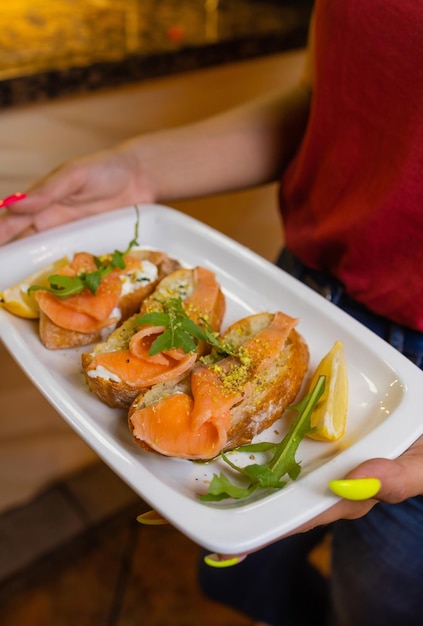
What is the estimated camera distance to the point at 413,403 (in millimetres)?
900

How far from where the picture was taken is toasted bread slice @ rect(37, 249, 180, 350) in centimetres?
103

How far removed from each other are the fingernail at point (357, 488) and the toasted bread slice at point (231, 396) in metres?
0.19

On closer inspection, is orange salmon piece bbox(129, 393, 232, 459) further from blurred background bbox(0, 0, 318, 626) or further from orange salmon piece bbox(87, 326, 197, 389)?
blurred background bbox(0, 0, 318, 626)

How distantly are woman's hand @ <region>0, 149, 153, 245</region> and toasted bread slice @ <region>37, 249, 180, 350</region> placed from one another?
0.13 m

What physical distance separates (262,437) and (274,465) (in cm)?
10

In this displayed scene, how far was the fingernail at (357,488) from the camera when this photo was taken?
0.70m

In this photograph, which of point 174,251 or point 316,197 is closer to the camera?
point 316,197

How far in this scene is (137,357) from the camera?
0.96 m

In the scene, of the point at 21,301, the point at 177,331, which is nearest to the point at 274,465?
the point at 177,331

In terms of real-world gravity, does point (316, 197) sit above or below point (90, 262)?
above

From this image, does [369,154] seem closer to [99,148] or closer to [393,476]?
[393,476]

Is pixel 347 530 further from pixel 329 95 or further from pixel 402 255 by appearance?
pixel 329 95

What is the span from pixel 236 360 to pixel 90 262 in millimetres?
325

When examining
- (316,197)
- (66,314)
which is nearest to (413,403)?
(316,197)
